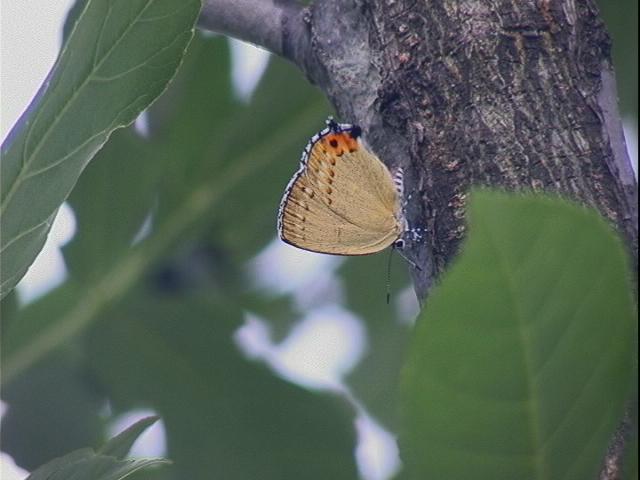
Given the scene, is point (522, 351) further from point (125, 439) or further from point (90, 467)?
point (125, 439)

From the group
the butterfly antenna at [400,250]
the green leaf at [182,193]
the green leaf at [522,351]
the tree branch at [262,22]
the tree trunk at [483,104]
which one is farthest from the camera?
the green leaf at [182,193]

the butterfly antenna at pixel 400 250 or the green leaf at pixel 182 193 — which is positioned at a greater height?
the green leaf at pixel 182 193

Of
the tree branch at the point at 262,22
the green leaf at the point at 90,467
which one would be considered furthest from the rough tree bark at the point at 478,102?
the green leaf at the point at 90,467

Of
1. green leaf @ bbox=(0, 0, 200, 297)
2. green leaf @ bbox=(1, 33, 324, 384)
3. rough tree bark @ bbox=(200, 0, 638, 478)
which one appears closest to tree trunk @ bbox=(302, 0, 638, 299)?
rough tree bark @ bbox=(200, 0, 638, 478)

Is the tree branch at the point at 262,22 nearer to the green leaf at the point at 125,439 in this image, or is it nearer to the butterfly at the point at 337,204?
the butterfly at the point at 337,204

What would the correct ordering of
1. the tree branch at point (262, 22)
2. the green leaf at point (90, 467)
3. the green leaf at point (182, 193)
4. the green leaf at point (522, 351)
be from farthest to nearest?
the green leaf at point (182, 193) < the tree branch at point (262, 22) < the green leaf at point (90, 467) < the green leaf at point (522, 351)

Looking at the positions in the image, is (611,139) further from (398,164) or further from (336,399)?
(336,399)

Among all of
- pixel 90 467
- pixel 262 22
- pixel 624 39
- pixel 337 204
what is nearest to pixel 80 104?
pixel 90 467
